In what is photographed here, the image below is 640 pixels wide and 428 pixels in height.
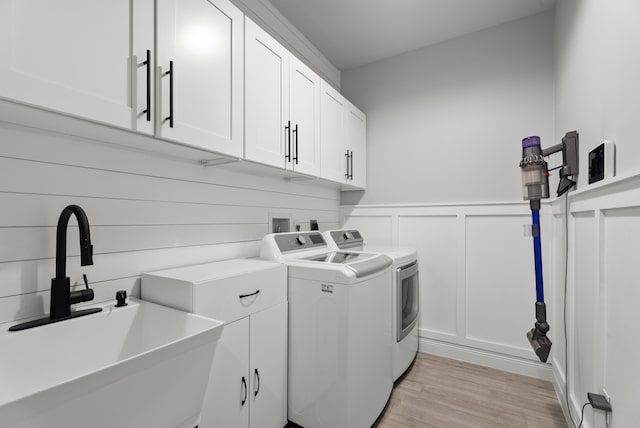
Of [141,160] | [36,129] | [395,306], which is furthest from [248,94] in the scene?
[395,306]

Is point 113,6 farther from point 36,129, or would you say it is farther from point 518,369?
point 518,369

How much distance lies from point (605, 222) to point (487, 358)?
5.66 feet

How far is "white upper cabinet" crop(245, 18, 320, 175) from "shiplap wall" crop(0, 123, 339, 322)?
12.9 inches

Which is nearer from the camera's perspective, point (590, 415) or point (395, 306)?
point (590, 415)

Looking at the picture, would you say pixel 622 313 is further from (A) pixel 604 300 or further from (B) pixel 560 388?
(B) pixel 560 388

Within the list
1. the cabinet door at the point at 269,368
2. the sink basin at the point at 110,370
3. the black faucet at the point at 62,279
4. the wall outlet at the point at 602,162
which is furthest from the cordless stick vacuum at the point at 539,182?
the black faucet at the point at 62,279

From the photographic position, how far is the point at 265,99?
5.73 feet

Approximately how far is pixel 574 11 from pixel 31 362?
10.0 ft

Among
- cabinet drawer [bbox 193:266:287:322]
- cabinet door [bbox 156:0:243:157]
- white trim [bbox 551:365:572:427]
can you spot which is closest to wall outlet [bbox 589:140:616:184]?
white trim [bbox 551:365:572:427]

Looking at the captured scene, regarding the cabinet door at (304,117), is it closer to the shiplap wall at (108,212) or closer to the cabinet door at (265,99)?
the cabinet door at (265,99)

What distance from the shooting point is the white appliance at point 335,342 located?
1.51 meters

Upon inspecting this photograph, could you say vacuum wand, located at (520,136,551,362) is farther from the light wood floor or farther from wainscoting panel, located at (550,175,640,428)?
the light wood floor

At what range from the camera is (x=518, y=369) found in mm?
2330

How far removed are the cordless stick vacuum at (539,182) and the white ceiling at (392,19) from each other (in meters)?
1.35
